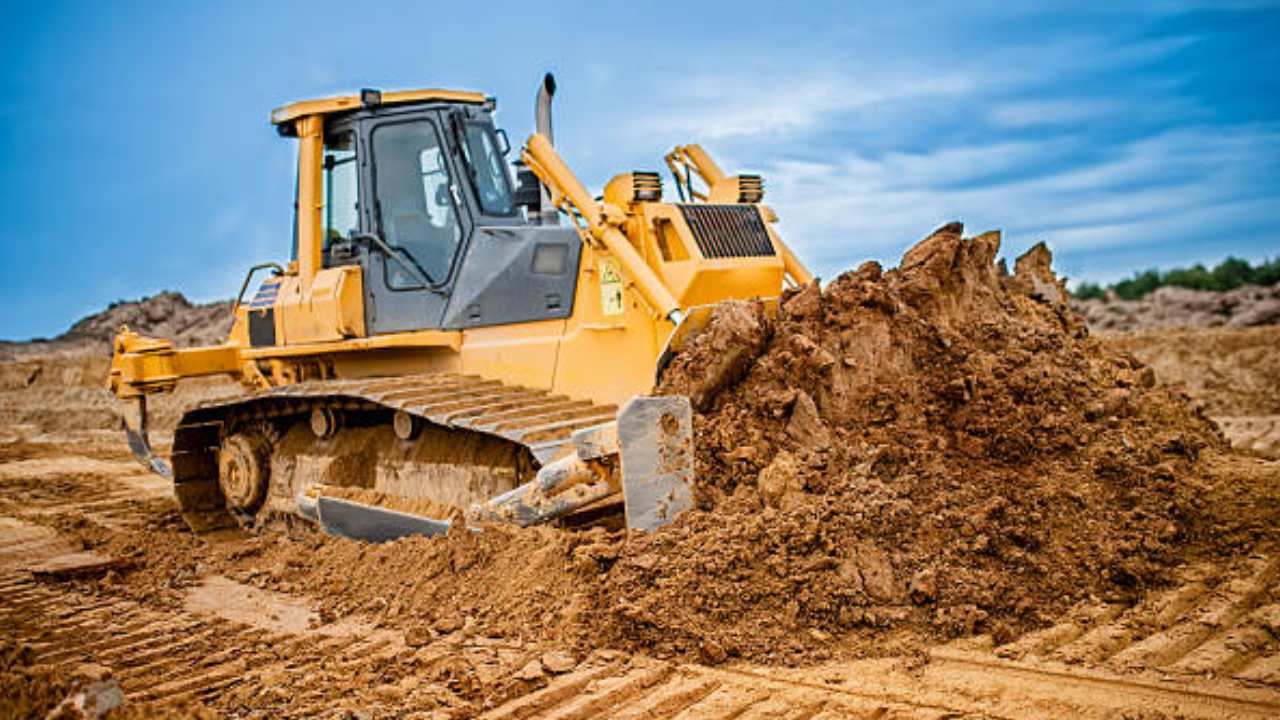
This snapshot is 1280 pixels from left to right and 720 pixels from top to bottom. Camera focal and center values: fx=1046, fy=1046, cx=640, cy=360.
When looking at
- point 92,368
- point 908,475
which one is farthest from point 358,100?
point 92,368

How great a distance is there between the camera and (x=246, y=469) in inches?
302

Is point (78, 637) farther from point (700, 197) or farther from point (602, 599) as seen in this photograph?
point (700, 197)

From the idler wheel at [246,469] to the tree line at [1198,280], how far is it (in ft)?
79.6

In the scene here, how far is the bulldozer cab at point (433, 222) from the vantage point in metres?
6.55

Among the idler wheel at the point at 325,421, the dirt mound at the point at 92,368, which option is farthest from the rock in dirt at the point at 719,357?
the dirt mound at the point at 92,368

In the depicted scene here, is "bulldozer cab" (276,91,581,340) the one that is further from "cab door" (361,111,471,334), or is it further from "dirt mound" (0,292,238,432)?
"dirt mound" (0,292,238,432)

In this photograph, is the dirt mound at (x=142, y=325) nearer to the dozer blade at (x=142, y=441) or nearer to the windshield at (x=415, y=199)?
the dozer blade at (x=142, y=441)

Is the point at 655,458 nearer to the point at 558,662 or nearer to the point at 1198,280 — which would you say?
the point at 558,662

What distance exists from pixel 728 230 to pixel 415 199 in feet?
7.06

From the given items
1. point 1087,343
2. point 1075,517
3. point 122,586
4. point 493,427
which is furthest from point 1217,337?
point 122,586

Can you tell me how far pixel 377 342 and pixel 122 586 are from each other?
209cm

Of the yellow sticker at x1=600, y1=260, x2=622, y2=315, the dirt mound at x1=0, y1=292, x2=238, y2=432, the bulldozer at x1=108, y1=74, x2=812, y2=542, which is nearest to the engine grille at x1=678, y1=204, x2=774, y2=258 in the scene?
the bulldozer at x1=108, y1=74, x2=812, y2=542

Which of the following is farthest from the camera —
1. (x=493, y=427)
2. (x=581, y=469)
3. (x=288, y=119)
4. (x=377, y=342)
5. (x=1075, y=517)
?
(x=288, y=119)

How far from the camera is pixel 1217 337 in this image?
14594mm
